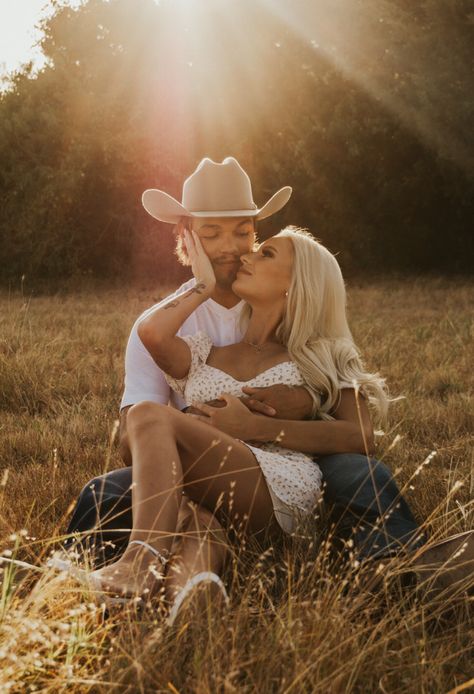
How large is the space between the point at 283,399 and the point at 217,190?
4.46 ft

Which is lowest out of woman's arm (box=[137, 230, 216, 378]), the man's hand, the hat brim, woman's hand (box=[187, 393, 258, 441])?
the man's hand

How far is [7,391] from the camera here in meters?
6.53

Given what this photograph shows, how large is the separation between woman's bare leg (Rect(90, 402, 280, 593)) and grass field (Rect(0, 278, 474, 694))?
179 millimetres

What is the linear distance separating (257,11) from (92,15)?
362 centimetres

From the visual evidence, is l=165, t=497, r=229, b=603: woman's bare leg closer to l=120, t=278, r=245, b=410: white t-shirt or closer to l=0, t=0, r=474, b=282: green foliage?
Result: l=120, t=278, r=245, b=410: white t-shirt

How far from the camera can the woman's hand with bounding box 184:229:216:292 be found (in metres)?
4.13

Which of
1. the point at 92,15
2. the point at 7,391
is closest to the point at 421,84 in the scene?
the point at 92,15

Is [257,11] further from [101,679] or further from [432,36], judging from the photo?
[101,679]

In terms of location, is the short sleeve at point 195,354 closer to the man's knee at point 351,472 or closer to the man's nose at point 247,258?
the man's nose at point 247,258

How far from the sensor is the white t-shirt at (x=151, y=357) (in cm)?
421

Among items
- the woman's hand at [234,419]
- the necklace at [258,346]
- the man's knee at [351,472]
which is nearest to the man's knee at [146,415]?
the woman's hand at [234,419]

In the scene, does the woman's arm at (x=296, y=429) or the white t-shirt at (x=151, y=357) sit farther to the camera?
the white t-shirt at (x=151, y=357)

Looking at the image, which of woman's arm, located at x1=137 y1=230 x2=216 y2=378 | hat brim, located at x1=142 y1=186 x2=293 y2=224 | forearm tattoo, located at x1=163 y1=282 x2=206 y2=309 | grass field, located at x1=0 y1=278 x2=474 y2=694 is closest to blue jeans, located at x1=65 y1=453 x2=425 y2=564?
grass field, located at x1=0 y1=278 x2=474 y2=694

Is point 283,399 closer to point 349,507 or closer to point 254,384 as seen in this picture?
point 254,384
